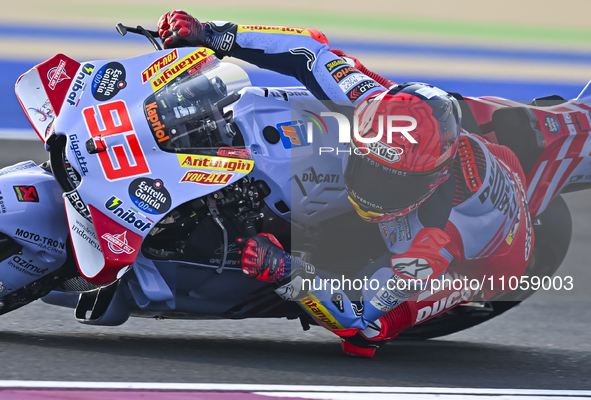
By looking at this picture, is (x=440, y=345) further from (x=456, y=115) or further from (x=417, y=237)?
(x=456, y=115)

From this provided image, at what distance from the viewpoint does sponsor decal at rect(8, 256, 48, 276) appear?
299 centimetres

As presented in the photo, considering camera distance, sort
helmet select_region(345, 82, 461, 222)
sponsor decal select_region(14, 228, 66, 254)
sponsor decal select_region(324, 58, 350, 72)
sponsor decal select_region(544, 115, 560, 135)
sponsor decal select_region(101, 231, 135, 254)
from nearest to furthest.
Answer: sponsor decal select_region(101, 231, 135, 254), helmet select_region(345, 82, 461, 222), sponsor decal select_region(14, 228, 66, 254), sponsor decal select_region(324, 58, 350, 72), sponsor decal select_region(544, 115, 560, 135)

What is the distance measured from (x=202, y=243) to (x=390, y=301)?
832 millimetres

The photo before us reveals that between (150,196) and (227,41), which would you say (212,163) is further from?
(227,41)

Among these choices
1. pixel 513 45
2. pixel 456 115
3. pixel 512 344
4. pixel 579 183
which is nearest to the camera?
pixel 456 115

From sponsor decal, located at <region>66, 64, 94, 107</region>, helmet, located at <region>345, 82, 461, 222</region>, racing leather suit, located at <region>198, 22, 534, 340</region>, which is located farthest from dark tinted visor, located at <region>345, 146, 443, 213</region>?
sponsor decal, located at <region>66, 64, 94, 107</region>

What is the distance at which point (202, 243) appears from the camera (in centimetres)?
302

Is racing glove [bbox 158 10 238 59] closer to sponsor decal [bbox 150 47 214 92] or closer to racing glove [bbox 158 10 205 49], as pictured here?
racing glove [bbox 158 10 205 49]

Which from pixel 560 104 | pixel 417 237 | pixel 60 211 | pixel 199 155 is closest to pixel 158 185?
pixel 199 155

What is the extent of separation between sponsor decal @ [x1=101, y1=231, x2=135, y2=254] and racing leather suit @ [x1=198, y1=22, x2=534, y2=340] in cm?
79

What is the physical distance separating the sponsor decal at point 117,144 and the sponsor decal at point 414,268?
42.9 inches

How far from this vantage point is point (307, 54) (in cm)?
338

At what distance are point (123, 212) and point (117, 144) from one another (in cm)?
26

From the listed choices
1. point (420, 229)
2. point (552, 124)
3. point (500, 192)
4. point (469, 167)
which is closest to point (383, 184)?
point (420, 229)
